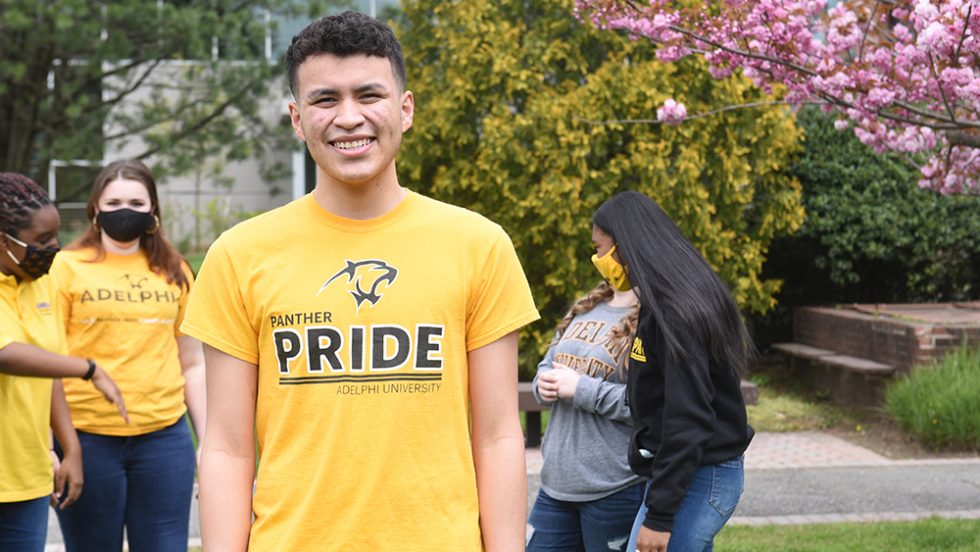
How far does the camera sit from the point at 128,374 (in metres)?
4.85

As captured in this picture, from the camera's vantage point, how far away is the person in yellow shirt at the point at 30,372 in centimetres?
395

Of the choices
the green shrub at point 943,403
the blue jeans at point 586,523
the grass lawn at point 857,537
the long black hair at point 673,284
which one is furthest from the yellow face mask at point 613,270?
the green shrub at point 943,403

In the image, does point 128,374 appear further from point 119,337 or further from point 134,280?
point 134,280

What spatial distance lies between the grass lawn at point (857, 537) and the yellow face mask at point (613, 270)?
257 centimetres

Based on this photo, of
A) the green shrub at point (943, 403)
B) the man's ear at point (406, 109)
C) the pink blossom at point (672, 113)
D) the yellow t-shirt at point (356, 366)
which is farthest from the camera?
the green shrub at point (943, 403)

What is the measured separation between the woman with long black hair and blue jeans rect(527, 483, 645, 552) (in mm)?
339

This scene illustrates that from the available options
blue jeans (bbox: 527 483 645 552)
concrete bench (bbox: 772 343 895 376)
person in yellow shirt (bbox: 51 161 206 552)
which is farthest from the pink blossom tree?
concrete bench (bbox: 772 343 895 376)

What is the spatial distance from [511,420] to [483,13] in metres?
9.46

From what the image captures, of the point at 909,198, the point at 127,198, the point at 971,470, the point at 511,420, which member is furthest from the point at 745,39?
the point at 909,198

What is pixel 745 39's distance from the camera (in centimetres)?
576

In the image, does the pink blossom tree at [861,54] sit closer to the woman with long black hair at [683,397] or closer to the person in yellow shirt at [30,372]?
the woman with long black hair at [683,397]

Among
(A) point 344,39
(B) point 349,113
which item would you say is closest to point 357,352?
(B) point 349,113

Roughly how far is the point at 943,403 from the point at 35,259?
7.32 metres

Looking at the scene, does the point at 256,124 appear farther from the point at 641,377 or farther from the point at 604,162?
the point at 641,377
